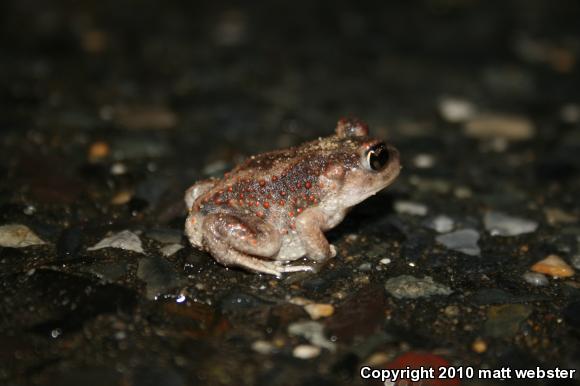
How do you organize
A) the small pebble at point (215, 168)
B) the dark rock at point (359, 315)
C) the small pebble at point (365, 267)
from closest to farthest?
1. the dark rock at point (359, 315)
2. the small pebble at point (365, 267)
3. the small pebble at point (215, 168)

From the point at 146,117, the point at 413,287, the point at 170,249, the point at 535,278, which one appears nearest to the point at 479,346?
the point at 413,287

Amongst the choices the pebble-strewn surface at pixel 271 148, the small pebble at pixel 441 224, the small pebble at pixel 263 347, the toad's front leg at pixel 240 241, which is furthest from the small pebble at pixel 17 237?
the small pebble at pixel 441 224

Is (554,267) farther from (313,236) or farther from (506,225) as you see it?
(313,236)

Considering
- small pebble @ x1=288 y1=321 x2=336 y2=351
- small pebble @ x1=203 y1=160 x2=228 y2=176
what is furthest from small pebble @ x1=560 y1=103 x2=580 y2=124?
small pebble @ x1=288 y1=321 x2=336 y2=351

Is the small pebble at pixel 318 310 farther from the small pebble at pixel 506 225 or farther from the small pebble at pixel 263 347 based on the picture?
the small pebble at pixel 506 225

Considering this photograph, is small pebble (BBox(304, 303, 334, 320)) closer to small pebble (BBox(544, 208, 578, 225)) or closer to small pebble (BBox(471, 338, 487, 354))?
small pebble (BBox(471, 338, 487, 354))
